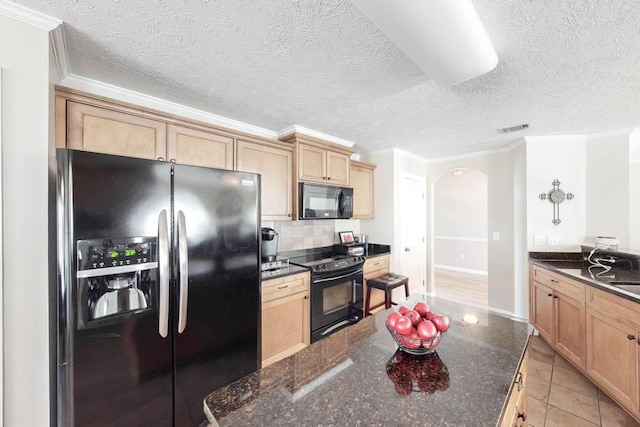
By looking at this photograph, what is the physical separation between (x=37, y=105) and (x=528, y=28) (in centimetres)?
240

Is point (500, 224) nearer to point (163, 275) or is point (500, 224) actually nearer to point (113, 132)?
point (163, 275)

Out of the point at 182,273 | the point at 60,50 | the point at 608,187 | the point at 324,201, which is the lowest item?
the point at 182,273

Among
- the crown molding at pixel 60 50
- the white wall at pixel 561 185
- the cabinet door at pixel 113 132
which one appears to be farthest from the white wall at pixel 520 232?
the crown molding at pixel 60 50

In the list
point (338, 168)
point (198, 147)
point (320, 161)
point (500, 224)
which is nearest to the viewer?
point (198, 147)

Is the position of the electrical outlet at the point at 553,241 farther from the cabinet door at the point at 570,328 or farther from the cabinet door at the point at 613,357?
the cabinet door at the point at 613,357

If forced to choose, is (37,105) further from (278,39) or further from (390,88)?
(390,88)

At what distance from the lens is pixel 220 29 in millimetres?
1295

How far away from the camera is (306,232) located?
3.29m

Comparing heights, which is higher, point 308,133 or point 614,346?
point 308,133

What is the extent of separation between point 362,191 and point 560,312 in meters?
2.41

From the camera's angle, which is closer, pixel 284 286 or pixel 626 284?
pixel 626 284

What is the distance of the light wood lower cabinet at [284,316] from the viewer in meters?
2.23

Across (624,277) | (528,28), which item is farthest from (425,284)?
(528,28)

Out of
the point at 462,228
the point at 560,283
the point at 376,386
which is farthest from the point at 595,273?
the point at 462,228
